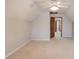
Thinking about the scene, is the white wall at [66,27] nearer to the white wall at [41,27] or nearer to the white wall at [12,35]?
the white wall at [41,27]

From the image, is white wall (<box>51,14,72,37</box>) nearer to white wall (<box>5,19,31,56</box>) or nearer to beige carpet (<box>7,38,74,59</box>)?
beige carpet (<box>7,38,74,59</box>)

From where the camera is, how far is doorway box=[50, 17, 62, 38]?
39.8 feet

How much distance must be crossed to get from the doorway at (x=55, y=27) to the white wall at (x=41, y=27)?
8.99ft

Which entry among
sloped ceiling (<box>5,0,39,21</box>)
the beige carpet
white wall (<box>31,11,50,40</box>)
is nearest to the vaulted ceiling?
sloped ceiling (<box>5,0,39,21</box>)

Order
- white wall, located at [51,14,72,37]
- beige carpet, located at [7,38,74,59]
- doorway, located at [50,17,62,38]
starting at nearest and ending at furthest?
beige carpet, located at [7,38,74,59] → white wall, located at [51,14,72,37] → doorway, located at [50,17,62,38]

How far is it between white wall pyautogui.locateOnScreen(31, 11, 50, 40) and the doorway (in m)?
2.74

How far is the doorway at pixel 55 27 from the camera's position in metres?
12.1

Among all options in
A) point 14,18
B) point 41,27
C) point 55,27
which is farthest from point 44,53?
point 55,27

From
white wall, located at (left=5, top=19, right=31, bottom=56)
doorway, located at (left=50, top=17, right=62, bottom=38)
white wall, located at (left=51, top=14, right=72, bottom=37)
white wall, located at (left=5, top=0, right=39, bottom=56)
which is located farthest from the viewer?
doorway, located at (left=50, top=17, right=62, bottom=38)

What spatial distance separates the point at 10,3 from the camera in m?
3.69
